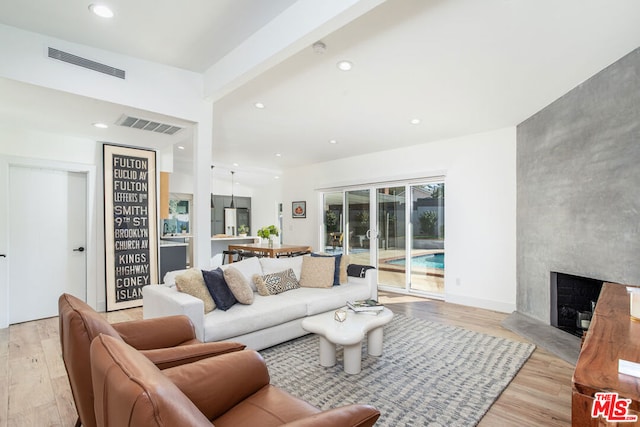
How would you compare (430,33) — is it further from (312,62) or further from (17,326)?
(17,326)

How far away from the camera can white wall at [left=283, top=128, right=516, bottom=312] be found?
4.64m

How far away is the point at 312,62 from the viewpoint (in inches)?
112

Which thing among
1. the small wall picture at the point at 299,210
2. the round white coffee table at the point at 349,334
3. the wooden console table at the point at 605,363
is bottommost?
the round white coffee table at the point at 349,334

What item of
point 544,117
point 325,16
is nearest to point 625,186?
point 544,117

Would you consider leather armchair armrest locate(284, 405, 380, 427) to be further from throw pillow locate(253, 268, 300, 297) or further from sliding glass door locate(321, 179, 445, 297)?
sliding glass door locate(321, 179, 445, 297)

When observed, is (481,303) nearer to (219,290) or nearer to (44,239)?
(219,290)

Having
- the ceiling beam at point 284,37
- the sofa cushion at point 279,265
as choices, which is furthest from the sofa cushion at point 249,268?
the ceiling beam at point 284,37

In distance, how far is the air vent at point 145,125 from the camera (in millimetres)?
3584

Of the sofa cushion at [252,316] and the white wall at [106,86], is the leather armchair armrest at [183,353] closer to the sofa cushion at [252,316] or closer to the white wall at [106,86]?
the sofa cushion at [252,316]

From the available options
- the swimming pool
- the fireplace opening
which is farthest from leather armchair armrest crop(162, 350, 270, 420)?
the swimming pool

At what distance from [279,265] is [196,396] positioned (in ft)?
9.35

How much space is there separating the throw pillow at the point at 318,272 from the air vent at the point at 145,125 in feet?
7.63

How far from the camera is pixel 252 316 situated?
302 cm

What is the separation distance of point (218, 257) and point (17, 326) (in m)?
4.61
